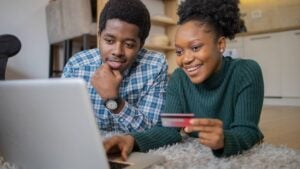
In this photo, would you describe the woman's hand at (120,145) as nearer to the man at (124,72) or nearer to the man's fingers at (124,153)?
the man's fingers at (124,153)

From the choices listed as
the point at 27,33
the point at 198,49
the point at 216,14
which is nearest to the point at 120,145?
the point at 198,49

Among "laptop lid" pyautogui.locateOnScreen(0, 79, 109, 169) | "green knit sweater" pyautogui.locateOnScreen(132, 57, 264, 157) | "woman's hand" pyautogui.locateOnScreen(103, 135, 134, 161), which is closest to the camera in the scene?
"laptop lid" pyautogui.locateOnScreen(0, 79, 109, 169)

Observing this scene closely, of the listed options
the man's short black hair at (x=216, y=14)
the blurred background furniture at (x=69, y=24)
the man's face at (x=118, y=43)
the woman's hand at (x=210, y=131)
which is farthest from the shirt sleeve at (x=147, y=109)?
the blurred background furniture at (x=69, y=24)

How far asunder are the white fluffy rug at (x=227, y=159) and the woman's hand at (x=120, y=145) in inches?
2.5

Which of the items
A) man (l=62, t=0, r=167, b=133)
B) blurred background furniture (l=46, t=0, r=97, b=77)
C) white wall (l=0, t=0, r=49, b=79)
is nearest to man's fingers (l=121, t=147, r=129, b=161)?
man (l=62, t=0, r=167, b=133)

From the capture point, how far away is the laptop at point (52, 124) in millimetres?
422

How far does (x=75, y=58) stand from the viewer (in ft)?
3.67

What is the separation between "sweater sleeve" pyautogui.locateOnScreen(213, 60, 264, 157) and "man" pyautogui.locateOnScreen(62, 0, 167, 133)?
11.1 inches

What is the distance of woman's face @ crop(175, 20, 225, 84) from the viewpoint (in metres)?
0.80

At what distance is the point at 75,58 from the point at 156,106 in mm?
335

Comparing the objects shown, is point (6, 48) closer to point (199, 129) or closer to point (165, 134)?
point (165, 134)

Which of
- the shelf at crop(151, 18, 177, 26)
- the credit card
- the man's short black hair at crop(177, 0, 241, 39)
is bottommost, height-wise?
the credit card

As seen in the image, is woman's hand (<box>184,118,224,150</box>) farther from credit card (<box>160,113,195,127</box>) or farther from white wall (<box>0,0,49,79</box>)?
white wall (<box>0,0,49,79</box>)

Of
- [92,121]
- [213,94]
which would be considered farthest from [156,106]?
[92,121]
